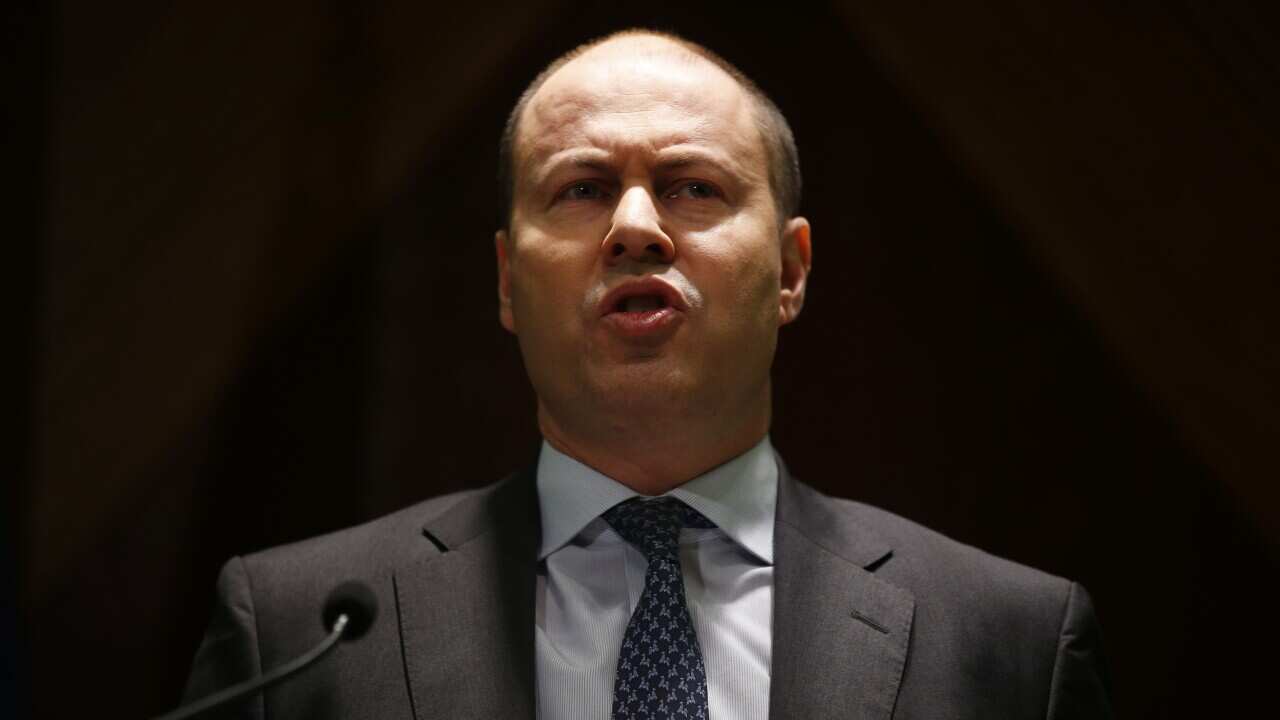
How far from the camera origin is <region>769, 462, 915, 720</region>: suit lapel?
1.40 m

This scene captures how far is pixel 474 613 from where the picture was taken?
1459mm

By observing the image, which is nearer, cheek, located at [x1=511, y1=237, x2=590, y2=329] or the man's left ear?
cheek, located at [x1=511, y1=237, x2=590, y2=329]

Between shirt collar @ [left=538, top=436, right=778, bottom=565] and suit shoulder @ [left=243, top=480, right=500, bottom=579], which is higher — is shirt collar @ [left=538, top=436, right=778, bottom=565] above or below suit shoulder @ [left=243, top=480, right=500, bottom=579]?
above

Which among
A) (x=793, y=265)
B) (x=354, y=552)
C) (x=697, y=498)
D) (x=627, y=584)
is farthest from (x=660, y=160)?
(x=354, y=552)

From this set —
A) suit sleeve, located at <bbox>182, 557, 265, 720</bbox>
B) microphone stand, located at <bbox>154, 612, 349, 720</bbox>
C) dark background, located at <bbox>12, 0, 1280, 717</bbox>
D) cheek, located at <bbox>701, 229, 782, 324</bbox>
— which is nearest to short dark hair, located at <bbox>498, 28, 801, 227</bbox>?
cheek, located at <bbox>701, 229, 782, 324</bbox>

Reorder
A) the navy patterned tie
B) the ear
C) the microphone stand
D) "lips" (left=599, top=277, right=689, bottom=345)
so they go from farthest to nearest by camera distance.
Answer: the ear, "lips" (left=599, top=277, right=689, bottom=345), the navy patterned tie, the microphone stand

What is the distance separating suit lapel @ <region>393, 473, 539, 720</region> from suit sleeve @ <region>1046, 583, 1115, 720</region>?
64cm

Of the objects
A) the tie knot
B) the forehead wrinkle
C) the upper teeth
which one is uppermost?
the forehead wrinkle

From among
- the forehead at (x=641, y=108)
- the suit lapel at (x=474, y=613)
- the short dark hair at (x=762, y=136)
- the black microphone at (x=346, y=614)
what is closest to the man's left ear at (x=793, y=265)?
the short dark hair at (x=762, y=136)

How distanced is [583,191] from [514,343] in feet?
1.63

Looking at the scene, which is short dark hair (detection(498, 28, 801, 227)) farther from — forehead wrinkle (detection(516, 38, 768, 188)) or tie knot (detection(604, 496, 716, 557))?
tie knot (detection(604, 496, 716, 557))

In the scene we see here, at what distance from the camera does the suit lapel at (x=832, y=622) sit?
1.40 metres

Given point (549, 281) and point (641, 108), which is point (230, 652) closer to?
point (549, 281)

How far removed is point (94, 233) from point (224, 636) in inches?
27.5
